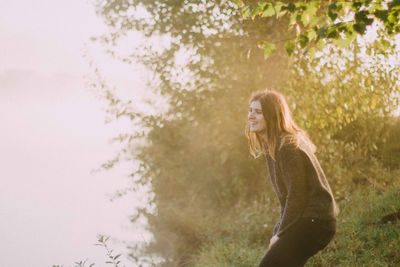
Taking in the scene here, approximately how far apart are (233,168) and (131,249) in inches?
133

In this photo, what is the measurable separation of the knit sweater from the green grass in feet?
9.52

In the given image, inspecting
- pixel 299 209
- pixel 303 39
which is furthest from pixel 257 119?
pixel 303 39

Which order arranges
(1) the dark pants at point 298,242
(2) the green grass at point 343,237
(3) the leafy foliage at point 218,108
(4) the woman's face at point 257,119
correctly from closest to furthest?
(1) the dark pants at point 298,242 → (4) the woman's face at point 257,119 → (2) the green grass at point 343,237 → (3) the leafy foliage at point 218,108

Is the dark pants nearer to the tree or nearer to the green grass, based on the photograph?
the green grass

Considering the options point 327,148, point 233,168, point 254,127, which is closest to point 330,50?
point 327,148

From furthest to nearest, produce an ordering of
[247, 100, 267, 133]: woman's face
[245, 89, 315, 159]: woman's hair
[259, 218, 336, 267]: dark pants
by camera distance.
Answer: [247, 100, 267, 133]: woman's face < [245, 89, 315, 159]: woman's hair < [259, 218, 336, 267]: dark pants

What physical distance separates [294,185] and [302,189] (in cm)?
6

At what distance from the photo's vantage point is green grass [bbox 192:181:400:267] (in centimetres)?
715

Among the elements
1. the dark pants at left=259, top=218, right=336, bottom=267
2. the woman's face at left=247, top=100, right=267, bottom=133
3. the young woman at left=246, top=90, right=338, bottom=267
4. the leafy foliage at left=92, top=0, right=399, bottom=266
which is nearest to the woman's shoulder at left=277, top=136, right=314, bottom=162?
the young woman at left=246, top=90, right=338, bottom=267

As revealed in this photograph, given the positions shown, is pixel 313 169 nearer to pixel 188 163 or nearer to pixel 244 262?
pixel 244 262

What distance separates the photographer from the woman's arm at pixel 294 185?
393cm

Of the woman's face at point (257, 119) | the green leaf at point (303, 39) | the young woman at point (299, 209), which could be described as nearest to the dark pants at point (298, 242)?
the young woman at point (299, 209)

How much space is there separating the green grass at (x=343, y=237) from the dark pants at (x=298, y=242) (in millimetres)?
2855

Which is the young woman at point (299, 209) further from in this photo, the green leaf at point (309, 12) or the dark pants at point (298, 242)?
the green leaf at point (309, 12)
